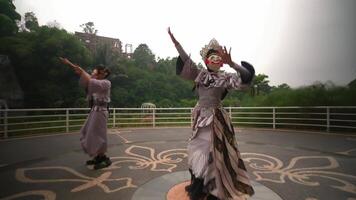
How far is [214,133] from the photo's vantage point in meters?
2.22

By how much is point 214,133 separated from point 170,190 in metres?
0.94

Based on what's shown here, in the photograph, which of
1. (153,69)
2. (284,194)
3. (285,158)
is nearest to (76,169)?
(284,194)

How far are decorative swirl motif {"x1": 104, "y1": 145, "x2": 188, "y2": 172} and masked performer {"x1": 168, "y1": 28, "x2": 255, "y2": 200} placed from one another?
1312 mm

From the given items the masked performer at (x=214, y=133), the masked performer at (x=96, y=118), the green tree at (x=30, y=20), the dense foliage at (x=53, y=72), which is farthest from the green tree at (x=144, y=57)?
the masked performer at (x=214, y=133)

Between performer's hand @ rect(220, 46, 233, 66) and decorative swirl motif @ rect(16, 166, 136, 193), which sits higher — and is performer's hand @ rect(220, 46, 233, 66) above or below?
above

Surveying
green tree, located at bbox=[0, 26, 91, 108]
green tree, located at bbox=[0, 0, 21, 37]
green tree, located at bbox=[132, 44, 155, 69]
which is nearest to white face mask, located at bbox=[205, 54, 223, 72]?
green tree, located at bbox=[0, 26, 91, 108]

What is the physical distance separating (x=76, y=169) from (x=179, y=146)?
2422mm

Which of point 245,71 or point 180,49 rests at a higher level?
point 180,49

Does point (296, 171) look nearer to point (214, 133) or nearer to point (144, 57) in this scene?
point (214, 133)

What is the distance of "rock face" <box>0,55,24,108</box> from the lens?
12.5m

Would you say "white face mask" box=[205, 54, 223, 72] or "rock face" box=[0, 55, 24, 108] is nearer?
"white face mask" box=[205, 54, 223, 72]

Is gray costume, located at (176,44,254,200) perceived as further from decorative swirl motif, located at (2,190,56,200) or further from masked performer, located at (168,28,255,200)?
decorative swirl motif, located at (2,190,56,200)

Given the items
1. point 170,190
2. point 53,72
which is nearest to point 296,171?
point 170,190

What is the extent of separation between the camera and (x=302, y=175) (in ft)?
10.5
